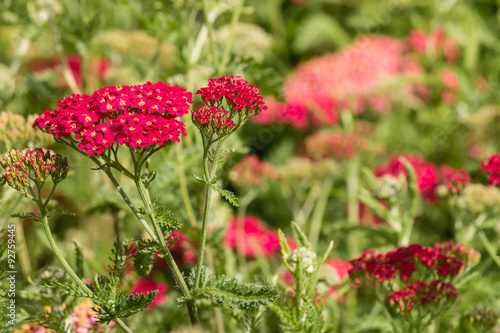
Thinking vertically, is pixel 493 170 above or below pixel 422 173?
below

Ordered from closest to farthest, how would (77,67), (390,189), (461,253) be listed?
(461,253) → (390,189) → (77,67)

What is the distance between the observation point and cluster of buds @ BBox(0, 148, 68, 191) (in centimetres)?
123

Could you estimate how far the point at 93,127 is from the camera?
119 centimetres

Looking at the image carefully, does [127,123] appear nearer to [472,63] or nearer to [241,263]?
[241,263]

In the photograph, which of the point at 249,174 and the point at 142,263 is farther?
the point at 249,174

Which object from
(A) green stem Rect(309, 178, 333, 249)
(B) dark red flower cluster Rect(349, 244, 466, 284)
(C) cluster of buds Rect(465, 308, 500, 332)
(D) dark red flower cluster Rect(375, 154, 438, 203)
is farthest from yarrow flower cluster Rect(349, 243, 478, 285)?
(D) dark red flower cluster Rect(375, 154, 438, 203)

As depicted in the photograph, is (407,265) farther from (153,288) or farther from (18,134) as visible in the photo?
(153,288)

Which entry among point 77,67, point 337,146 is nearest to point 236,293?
point 337,146

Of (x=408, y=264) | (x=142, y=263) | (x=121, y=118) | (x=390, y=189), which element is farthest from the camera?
(x=390, y=189)

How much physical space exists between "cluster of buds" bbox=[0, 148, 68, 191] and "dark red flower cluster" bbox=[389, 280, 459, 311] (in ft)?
3.13

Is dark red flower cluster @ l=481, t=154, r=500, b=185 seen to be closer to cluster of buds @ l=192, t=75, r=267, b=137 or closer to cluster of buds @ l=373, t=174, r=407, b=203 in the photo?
cluster of buds @ l=373, t=174, r=407, b=203

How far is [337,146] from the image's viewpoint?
2795 mm

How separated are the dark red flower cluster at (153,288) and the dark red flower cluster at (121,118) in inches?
56.3

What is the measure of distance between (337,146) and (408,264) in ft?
4.43
